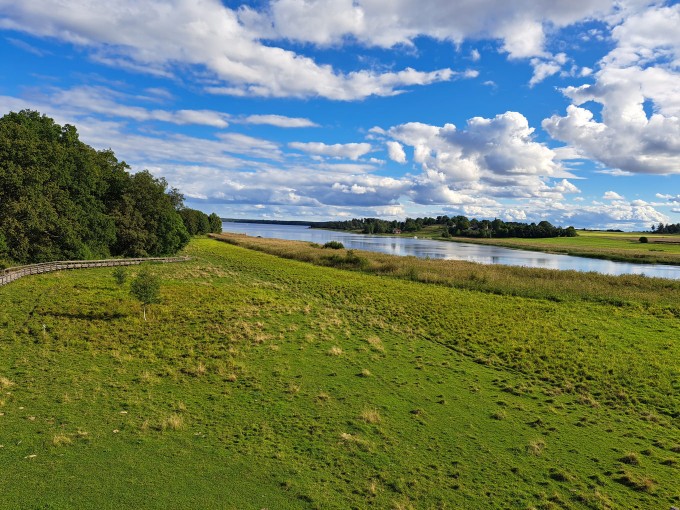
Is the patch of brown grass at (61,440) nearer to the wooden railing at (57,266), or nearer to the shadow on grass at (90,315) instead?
the shadow on grass at (90,315)

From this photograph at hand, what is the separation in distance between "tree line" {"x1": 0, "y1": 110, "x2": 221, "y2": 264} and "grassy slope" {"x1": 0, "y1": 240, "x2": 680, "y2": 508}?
16957 millimetres

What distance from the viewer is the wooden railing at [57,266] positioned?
108ft

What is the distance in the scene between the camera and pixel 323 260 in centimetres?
6244

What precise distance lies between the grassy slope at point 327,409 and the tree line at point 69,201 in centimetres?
1696

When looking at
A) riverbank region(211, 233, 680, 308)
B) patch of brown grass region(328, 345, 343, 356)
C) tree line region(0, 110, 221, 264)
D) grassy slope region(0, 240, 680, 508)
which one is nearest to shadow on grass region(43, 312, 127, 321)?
grassy slope region(0, 240, 680, 508)

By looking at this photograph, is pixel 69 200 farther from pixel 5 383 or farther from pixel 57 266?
pixel 5 383

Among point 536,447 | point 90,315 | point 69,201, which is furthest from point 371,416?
point 69,201

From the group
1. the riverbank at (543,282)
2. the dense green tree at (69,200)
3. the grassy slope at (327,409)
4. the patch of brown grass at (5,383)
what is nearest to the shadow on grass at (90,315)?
the grassy slope at (327,409)

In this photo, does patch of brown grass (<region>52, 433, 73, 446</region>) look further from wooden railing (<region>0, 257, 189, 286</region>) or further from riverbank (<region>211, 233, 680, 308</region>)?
riverbank (<region>211, 233, 680, 308</region>)

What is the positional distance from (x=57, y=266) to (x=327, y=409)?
135 ft

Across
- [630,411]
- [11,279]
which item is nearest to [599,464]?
[630,411]

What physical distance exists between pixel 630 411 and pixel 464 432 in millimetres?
7211

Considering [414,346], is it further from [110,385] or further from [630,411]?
[110,385]

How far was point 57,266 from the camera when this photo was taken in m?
41.5
